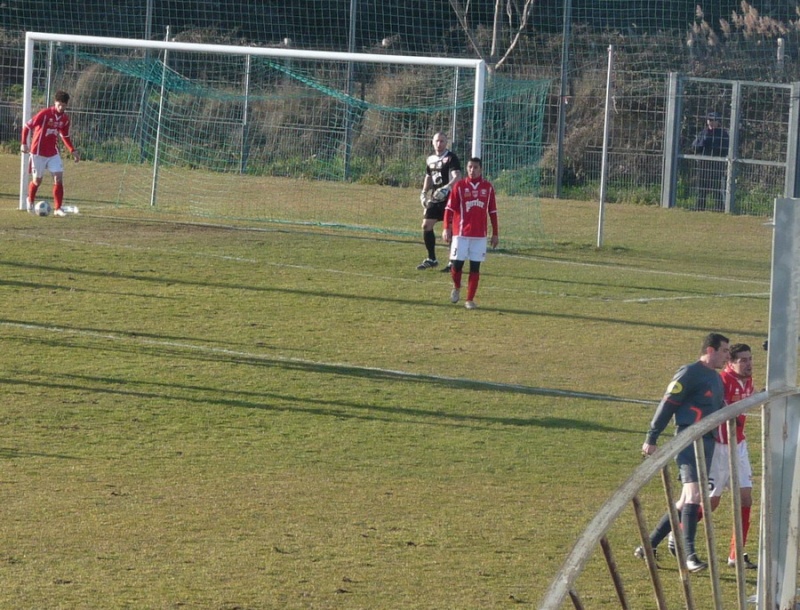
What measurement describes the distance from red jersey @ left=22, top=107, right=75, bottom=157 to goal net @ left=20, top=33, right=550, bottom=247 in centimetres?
276

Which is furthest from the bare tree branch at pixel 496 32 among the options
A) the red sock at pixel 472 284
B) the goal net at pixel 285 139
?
the red sock at pixel 472 284

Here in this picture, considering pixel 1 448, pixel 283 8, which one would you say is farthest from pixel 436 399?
pixel 283 8

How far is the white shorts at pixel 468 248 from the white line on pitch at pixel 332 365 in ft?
11.2

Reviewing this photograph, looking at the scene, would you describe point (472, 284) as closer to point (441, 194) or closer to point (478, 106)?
point (441, 194)

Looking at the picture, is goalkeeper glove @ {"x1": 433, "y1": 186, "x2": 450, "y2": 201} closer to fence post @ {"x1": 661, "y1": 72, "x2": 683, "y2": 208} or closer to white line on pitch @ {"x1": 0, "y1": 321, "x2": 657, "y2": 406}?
white line on pitch @ {"x1": 0, "y1": 321, "x2": 657, "y2": 406}

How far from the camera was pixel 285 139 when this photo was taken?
93.3 ft

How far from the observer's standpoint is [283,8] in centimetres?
3653

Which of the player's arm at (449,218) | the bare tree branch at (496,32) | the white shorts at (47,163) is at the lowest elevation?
the player's arm at (449,218)

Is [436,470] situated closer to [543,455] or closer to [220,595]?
[543,455]

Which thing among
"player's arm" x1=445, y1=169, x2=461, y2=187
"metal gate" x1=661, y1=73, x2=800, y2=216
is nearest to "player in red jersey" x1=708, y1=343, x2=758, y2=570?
"player's arm" x1=445, y1=169, x2=461, y2=187

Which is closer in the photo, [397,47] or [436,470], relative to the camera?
[436,470]

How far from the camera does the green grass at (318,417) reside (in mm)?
7195

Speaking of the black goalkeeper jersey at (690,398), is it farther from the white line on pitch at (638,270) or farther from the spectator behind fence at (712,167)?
the spectator behind fence at (712,167)

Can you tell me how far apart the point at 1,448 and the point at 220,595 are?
3.17 metres
